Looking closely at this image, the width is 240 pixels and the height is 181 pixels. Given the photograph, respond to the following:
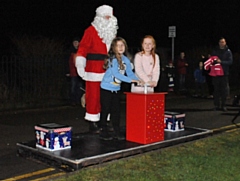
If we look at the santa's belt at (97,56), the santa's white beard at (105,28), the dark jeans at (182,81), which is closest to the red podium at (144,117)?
the santa's belt at (97,56)

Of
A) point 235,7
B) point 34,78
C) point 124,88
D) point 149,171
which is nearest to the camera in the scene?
point 149,171

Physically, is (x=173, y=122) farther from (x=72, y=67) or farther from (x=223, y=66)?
(x=72, y=67)

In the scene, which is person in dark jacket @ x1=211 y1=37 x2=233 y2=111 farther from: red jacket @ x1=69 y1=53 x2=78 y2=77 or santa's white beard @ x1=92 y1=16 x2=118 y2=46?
santa's white beard @ x1=92 y1=16 x2=118 y2=46

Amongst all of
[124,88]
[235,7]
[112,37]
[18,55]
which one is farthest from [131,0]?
[112,37]

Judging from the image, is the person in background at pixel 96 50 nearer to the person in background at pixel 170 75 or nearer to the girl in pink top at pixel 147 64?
the girl in pink top at pixel 147 64

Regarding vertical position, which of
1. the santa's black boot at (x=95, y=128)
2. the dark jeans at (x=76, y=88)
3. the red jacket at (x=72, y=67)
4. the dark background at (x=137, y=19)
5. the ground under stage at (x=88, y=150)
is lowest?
the ground under stage at (x=88, y=150)

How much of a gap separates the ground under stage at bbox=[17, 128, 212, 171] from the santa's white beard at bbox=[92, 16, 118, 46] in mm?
1734

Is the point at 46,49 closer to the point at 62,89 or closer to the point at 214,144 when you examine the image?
the point at 62,89

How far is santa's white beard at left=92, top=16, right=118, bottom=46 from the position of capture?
313 inches

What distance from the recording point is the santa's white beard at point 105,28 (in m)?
7.95

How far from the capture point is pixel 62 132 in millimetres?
7125

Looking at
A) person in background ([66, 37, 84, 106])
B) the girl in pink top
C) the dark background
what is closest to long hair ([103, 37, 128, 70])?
the girl in pink top

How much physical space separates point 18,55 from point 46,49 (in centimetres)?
96

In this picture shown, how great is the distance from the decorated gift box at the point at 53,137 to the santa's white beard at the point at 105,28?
179 cm
